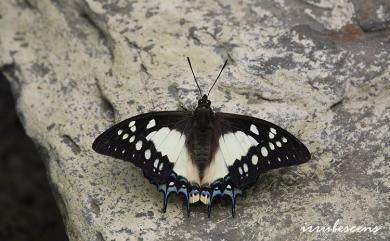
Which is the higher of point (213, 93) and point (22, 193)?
point (213, 93)

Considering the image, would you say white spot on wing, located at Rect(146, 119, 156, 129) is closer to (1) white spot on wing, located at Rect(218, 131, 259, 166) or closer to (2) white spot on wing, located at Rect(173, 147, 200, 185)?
(2) white spot on wing, located at Rect(173, 147, 200, 185)

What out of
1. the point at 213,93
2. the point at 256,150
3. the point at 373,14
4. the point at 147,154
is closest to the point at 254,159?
the point at 256,150

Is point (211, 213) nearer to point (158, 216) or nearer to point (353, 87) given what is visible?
point (158, 216)

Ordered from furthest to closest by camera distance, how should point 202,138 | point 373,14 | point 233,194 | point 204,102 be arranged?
point 373,14 → point 204,102 → point 202,138 → point 233,194

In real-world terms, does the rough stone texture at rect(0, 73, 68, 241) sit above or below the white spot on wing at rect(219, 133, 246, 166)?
below

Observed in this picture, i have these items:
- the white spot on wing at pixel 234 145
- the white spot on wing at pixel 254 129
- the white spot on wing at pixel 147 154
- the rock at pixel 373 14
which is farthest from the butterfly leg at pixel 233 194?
the rock at pixel 373 14

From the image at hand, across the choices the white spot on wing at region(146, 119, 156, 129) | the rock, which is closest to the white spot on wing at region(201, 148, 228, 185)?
the white spot on wing at region(146, 119, 156, 129)

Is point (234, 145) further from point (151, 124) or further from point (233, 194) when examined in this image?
point (151, 124)

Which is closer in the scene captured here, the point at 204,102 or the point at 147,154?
the point at 147,154
